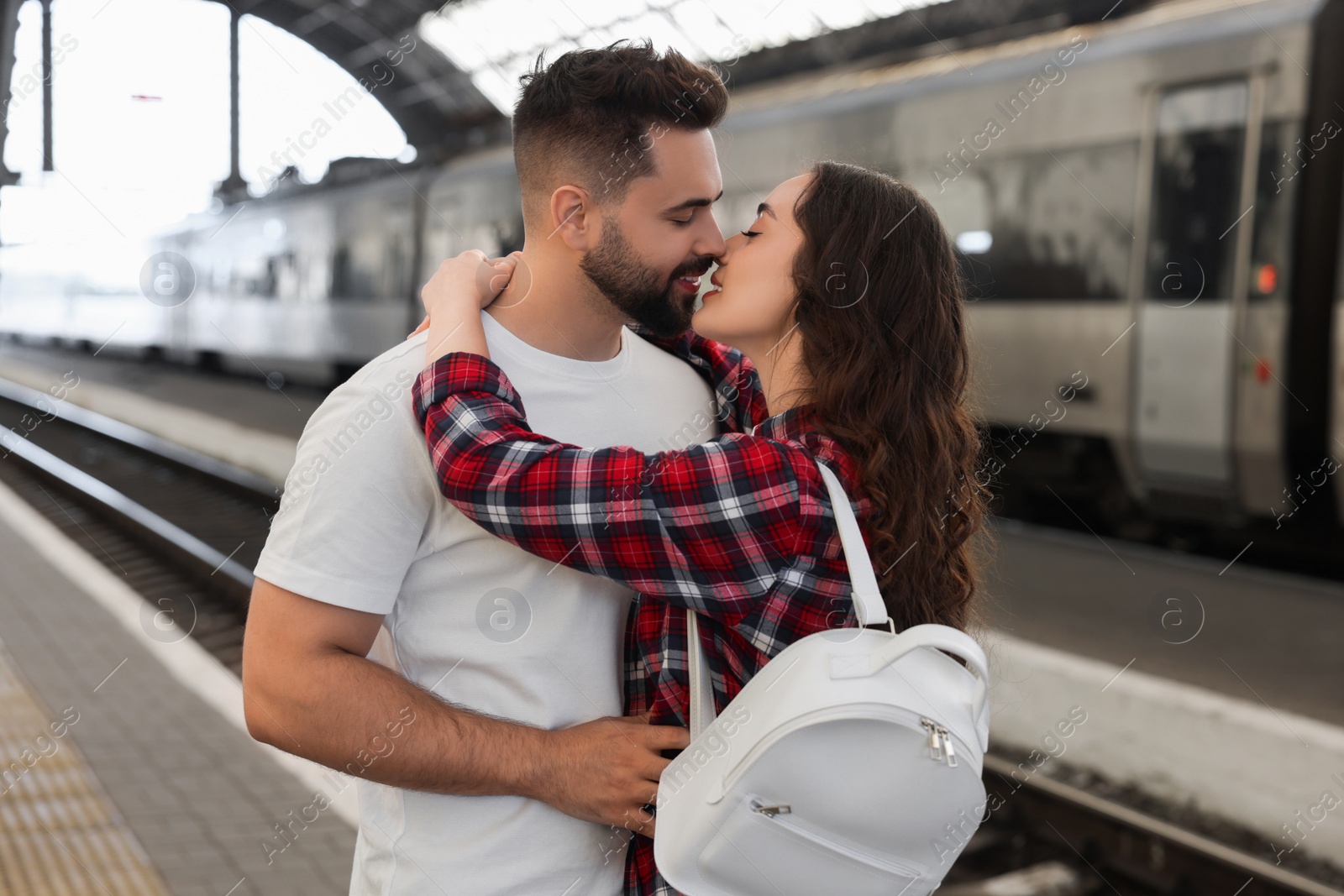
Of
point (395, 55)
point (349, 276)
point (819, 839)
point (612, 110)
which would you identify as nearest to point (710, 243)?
point (612, 110)

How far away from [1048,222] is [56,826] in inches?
274

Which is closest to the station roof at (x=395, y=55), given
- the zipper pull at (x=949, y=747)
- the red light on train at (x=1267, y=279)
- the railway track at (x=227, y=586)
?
the railway track at (x=227, y=586)

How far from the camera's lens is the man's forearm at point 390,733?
1595 millimetres

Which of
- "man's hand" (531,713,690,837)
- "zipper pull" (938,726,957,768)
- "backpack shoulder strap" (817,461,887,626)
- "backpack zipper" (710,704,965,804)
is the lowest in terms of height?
"man's hand" (531,713,690,837)

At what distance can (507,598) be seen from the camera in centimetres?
173

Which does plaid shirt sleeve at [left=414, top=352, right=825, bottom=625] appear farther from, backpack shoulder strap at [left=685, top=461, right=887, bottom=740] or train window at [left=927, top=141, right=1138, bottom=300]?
train window at [left=927, top=141, right=1138, bottom=300]

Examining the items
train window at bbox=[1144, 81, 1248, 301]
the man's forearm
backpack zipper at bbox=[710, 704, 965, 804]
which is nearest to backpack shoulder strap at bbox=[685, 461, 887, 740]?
backpack zipper at bbox=[710, 704, 965, 804]

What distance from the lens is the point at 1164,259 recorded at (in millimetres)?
7484

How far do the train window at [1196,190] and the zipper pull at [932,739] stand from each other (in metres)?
6.66

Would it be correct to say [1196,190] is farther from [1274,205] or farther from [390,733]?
[390,733]

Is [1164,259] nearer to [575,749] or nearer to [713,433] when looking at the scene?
[713,433]

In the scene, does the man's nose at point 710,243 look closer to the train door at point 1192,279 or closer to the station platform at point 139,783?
the station platform at point 139,783

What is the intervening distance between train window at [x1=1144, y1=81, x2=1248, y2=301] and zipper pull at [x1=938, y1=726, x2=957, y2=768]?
6650 mm

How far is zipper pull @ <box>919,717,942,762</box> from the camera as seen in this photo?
1.37 metres
